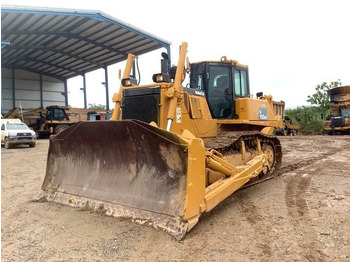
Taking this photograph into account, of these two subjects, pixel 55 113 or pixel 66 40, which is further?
pixel 55 113

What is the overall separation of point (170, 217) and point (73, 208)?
5.76ft

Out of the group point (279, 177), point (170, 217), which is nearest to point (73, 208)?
point (170, 217)

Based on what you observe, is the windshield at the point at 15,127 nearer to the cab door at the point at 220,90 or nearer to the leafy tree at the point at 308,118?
the cab door at the point at 220,90

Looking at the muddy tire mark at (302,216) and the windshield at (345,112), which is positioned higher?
the windshield at (345,112)

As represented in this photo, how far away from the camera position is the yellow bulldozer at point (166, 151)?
3938mm

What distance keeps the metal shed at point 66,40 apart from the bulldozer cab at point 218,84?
44.4 feet

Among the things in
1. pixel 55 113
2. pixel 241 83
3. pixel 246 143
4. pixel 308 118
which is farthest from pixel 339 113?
pixel 55 113

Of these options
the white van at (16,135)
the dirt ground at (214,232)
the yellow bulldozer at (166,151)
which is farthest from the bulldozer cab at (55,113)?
the yellow bulldozer at (166,151)

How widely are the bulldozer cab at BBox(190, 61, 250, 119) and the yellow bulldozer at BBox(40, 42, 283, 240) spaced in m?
0.02

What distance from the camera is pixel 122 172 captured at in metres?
4.57

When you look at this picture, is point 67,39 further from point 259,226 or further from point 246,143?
point 259,226

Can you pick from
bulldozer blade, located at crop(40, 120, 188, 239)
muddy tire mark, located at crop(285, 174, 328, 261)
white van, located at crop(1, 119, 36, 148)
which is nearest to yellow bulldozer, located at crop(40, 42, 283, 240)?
bulldozer blade, located at crop(40, 120, 188, 239)

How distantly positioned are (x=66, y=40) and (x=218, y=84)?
62.5ft

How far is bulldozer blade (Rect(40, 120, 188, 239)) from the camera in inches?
155
